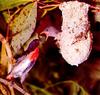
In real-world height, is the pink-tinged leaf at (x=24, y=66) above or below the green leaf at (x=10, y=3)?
below

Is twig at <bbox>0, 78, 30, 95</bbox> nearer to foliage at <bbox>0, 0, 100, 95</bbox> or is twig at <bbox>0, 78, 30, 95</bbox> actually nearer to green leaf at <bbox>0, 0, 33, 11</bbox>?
foliage at <bbox>0, 0, 100, 95</bbox>

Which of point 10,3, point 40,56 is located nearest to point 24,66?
point 40,56

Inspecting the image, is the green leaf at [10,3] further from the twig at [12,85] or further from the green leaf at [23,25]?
the twig at [12,85]

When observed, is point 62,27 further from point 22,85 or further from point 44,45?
point 22,85

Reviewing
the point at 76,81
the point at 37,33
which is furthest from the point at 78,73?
the point at 37,33

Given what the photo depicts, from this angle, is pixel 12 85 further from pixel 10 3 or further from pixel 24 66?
pixel 10 3

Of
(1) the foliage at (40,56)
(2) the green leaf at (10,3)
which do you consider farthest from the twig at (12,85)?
(2) the green leaf at (10,3)

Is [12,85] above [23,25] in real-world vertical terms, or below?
below


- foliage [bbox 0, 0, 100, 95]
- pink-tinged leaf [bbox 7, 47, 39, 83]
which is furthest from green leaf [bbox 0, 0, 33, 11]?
pink-tinged leaf [bbox 7, 47, 39, 83]

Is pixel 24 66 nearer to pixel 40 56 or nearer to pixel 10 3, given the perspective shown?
pixel 40 56
